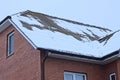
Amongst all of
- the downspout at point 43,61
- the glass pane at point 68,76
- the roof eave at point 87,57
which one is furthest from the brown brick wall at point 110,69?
the downspout at point 43,61

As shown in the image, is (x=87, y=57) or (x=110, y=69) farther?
(x=110, y=69)

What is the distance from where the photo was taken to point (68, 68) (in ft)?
64.3

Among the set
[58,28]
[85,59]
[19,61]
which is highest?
[58,28]

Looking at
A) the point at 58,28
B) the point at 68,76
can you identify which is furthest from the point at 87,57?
the point at 58,28

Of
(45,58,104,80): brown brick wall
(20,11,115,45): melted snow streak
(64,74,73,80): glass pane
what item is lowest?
(64,74,73,80): glass pane

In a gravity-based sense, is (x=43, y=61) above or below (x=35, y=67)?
above

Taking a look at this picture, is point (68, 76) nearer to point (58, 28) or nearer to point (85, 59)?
point (85, 59)

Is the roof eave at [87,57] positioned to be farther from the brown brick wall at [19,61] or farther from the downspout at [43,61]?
the brown brick wall at [19,61]

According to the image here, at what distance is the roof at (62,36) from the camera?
19594 mm

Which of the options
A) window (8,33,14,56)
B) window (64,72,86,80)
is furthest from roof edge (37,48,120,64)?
window (8,33,14,56)

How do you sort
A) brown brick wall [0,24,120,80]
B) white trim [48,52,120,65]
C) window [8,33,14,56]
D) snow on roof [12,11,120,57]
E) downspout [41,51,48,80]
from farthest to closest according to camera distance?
window [8,33,14,56], snow on roof [12,11,120,57], brown brick wall [0,24,120,80], white trim [48,52,120,65], downspout [41,51,48,80]

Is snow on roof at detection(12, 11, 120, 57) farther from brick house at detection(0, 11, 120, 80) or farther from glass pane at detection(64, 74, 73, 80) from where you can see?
glass pane at detection(64, 74, 73, 80)

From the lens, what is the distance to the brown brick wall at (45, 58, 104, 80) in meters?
19.0

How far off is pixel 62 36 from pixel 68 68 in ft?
8.14
